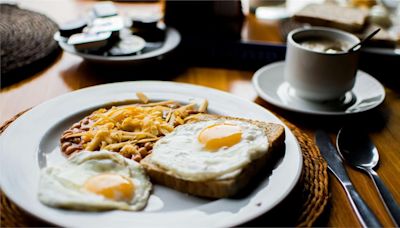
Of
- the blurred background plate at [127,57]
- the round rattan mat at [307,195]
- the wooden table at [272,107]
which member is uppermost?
the blurred background plate at [127,57]

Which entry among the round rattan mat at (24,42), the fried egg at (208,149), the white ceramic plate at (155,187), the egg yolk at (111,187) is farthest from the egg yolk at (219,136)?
the round rattan mat at (24,42)

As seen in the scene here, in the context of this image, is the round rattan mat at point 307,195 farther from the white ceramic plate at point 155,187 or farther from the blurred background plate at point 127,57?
the blurred background plate at point 127,57

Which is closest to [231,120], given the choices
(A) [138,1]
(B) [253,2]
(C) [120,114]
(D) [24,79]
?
(C) [120,114]

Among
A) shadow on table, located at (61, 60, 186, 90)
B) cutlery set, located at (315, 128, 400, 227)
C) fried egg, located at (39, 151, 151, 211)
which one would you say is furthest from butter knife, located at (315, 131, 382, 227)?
shadow on table, located at (61, 60, 186, 90)

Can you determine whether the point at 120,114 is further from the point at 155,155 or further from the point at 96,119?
the point at 155,155

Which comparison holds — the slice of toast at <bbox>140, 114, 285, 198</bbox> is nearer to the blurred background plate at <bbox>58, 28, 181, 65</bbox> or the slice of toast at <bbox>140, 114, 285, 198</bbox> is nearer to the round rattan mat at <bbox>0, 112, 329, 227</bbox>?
the round rattan mat at <bbox>0, 112, 329, 227</bbox>

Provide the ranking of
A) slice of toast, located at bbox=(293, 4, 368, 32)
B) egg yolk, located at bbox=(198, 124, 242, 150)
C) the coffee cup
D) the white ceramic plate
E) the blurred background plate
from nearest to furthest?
1. the white ceramic plate
2. egg yolk, located at bbox=(198, 124, 242, 150)
3. the coffee cup
4. the blurred background plate
5. slice of toast, located at bbox=(293, 4, 368, 32)
